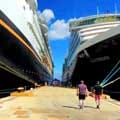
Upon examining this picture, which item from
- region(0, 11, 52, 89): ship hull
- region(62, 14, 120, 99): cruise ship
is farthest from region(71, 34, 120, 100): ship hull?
region(0, 11, 52, 89): ship hull

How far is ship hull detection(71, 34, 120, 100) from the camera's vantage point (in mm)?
25188

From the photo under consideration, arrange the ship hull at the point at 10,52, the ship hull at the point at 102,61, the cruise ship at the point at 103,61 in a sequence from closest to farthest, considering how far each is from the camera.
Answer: the ship hull at the point at 10,52 → the cruise ship at the point at 103,61 → the ship hull at the point at 102,61

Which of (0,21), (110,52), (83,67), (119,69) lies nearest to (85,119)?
(0,21)

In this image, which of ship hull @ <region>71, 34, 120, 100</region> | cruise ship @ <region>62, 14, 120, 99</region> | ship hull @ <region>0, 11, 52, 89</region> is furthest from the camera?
ship hull @ <region>71, 34, 120, 100</region>

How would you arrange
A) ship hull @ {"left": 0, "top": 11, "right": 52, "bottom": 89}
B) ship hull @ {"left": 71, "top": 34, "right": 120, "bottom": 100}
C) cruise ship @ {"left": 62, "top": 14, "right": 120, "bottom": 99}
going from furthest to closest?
ship hull @ {"left": 71, "top": 34, "right": 120, "bottom": 100} → cruise ship @ {"left": 62, "top": 14, "right": 120, "bottom": 99} → ship hull @ {"left": 0, "top": 11, "right": 52, "bottom": 89}

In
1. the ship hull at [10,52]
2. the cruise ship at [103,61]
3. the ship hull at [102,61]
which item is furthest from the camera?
the ship hull at [102,61]

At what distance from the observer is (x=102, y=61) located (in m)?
28.4

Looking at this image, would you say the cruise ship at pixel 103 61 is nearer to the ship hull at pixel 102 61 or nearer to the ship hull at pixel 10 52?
the ship hull at pixel 102 61

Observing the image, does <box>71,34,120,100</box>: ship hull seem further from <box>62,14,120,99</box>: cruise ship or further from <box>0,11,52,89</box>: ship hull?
<box>0,11,52,89</box>: ship hull

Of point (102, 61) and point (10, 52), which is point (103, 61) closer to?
point (102, 61)

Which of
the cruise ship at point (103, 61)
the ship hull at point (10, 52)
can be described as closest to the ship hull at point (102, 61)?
the cruise ship at point (103, 61)

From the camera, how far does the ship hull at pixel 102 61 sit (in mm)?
25188

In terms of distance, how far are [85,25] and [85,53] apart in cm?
1528

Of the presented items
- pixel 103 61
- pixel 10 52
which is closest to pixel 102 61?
pixel 103 61
